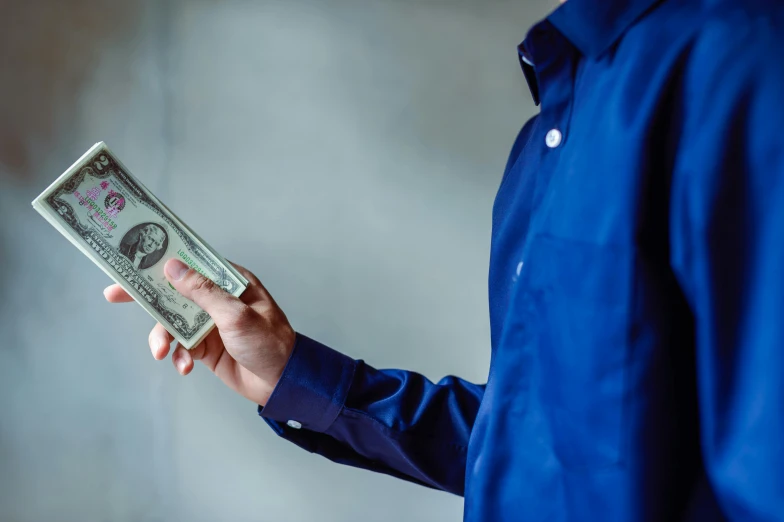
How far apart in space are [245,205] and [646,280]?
1004 millimetres

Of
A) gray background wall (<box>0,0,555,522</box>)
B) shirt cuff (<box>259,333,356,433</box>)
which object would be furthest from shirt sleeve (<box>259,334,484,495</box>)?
gray background wall (<box>0,0,555,522</box>)

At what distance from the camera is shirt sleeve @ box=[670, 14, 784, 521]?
40 centimetres

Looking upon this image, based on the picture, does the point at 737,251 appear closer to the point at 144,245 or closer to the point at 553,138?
the point at 553,138

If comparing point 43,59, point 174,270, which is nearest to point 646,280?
point 174,270

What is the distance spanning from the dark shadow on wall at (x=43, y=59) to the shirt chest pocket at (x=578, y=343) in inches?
41.8

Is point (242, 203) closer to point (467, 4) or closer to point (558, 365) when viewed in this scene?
point (467, 4)

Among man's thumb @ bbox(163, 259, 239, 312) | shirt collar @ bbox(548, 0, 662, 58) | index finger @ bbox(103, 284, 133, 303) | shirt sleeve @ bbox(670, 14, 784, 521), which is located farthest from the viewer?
index finger @ bbox(103, 284, 133, 303)

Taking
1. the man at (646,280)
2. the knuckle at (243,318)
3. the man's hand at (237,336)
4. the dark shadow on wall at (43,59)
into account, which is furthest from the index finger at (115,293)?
the man at (646,280)

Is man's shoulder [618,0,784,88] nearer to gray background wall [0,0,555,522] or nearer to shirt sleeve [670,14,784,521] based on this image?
shirt sleeve [670,14,784,521]

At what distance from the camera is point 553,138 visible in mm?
589

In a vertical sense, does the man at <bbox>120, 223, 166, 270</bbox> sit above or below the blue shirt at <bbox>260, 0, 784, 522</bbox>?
below

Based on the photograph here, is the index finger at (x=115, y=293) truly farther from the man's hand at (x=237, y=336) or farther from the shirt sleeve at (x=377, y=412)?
the shirt sleeve at (x=377, y=412)

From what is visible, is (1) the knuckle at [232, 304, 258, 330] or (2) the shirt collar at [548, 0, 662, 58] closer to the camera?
(2) the shirt collar at [548, 0, 662, 58]

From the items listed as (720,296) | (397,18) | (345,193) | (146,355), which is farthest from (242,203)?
(720,296)
